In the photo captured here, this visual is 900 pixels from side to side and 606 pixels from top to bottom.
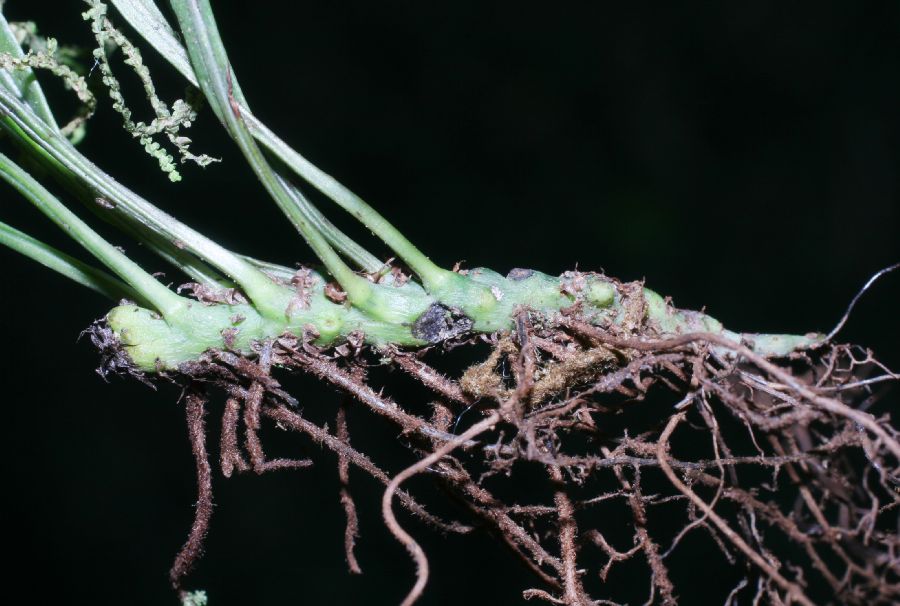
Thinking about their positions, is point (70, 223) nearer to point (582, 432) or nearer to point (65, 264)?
point (65, 264)

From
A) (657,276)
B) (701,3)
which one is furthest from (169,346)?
(701,3)

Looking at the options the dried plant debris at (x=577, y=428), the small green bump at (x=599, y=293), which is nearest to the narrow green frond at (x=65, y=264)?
the dried plant debris at (x=577, y=428)

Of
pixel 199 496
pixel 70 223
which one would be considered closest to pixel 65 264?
pixel 70 223

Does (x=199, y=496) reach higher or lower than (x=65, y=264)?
lower

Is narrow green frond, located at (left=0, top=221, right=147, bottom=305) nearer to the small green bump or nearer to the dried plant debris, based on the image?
the dried plant debris

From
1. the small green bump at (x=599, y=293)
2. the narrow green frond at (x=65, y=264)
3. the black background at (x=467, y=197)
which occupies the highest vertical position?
the black background at (x=467, y=197)

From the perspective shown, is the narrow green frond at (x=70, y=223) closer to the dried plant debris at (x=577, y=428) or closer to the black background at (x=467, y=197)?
the dried plant debris at (x=577, y=428)

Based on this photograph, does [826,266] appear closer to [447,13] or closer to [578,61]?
[578,61]

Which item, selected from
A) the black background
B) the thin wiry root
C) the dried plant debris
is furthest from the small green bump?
the black background
